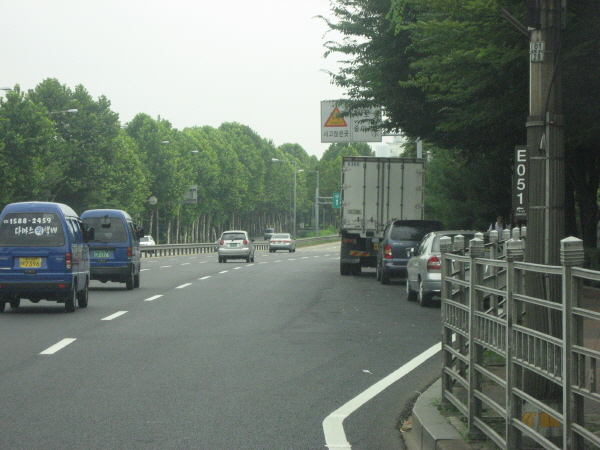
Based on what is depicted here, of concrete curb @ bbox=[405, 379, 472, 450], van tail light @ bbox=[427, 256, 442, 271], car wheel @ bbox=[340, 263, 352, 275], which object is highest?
van tail light @ bbox=[427, 256, 442, 271]

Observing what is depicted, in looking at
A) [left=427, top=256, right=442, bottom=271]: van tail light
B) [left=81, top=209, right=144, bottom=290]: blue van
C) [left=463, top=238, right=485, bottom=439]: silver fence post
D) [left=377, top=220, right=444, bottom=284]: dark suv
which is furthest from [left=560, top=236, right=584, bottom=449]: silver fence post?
[left=377, top=220, right=444, bottom=284]: dark suv

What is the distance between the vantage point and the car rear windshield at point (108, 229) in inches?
968

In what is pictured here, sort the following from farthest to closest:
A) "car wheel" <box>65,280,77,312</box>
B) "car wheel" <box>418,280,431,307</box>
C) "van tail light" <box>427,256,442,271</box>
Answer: "car wheel" <box>418,280,431,307</box> < "van tail light" <box>427,256,442,271</box> < "car wheel" <box>65,280,77,312</box>

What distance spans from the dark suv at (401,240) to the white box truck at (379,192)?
15.6 ft

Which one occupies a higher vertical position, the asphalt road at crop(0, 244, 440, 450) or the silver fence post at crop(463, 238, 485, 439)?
the silver fence post at crop(463, 238, 485, 439)

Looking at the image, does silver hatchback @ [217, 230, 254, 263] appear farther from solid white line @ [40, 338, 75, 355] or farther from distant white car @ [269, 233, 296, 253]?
solid white line @ [40, 338, 75, 355]

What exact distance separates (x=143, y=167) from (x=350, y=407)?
289 feet

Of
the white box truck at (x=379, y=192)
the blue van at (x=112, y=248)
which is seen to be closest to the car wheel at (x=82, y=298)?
the blue van at (x=112, y=248)

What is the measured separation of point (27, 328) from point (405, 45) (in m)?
11.4

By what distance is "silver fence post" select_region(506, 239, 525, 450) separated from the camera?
536 centimetres

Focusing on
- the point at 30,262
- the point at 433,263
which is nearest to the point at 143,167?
the point at 30,262

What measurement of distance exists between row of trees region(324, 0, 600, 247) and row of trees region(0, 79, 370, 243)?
107 feet

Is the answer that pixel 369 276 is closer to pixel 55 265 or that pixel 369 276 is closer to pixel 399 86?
pixel 399 86

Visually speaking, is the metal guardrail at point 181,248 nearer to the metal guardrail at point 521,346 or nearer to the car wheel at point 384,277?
the car wheel at point 384,277
